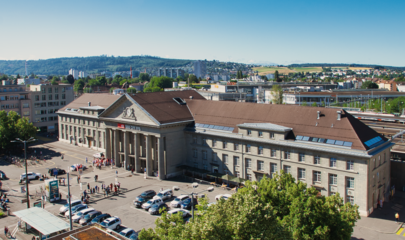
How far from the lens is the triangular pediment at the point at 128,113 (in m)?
72.0

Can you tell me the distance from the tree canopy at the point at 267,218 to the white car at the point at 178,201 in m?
20.5

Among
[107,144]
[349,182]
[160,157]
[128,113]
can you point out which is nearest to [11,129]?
[107,144]

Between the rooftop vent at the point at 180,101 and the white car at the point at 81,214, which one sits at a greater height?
the rooftop vent at the point at 180,101

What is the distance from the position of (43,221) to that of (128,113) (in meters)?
37.7

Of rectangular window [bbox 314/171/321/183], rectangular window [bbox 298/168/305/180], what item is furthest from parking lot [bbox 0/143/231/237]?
rectangular window [bbox 314/171/321/183]

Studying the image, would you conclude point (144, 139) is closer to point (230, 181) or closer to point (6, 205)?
point (230, 181)

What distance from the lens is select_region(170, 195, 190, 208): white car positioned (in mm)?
55750

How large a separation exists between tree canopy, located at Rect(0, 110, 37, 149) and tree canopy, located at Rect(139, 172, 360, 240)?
75.3 metres

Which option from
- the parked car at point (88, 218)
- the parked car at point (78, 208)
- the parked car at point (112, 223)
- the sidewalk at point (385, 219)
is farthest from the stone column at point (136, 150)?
the sidewalk at point (385, 219)

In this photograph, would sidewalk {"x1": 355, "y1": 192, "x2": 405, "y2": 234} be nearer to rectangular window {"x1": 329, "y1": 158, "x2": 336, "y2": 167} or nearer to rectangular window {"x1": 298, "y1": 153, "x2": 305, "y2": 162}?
rectangular window {"x1": 329, "y1": 158, "x2": 336, "y2": 167}

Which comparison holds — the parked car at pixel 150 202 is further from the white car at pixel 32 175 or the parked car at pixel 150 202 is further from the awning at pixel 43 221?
the white car at pixel 32 175

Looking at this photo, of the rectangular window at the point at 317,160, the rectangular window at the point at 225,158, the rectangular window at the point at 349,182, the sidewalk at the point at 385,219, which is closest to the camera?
the sidewalk at the point at 385,219

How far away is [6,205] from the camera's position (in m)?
57.8

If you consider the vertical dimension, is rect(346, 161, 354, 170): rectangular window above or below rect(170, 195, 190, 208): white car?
above
